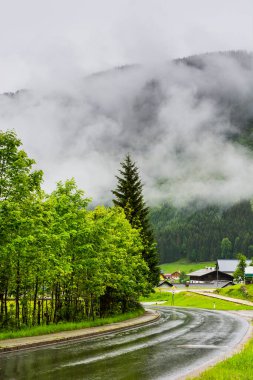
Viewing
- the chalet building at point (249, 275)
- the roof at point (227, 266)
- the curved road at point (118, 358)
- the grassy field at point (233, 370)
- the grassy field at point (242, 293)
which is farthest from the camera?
the roof at point (227, 266)

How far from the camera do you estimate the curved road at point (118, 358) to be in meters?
14.5

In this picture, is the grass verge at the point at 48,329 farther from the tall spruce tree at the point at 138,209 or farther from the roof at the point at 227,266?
the roof at the point at 227,266

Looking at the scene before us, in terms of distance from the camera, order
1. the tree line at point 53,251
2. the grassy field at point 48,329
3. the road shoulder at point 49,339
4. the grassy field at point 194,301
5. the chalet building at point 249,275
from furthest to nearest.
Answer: the chalet building at point 249,275 → the grassy field at point 194,301 → the grassy field at point 48,329 → the tree line at point 53,251 → the road shoulder at point 49,339

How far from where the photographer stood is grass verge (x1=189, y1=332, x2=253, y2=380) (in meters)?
12.9

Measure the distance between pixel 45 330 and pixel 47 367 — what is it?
971 centimetres

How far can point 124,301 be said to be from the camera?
4434cm

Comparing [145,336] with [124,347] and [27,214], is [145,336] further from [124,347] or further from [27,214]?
[27,214]

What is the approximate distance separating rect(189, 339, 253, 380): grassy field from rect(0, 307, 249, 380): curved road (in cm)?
121

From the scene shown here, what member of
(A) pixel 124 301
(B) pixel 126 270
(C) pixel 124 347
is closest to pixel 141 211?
(A) pixel 124 301

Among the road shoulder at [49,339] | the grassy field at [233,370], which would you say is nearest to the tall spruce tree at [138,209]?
the road shoulder at [49,339]

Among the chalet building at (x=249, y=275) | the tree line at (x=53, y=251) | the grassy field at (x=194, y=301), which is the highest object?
the tree line at (x=53, y=251)

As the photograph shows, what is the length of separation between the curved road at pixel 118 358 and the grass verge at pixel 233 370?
3.94 ft

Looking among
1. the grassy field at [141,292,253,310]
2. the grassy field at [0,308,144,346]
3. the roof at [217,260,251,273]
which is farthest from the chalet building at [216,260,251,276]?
the grassy field at [0,308,144,346]

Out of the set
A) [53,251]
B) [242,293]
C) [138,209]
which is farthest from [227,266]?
A: [53,251]
